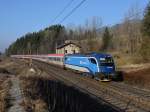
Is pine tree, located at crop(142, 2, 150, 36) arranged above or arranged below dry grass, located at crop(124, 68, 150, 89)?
above

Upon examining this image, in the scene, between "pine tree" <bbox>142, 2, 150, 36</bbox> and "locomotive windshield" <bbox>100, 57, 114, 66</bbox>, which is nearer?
"locomotive windshield" <bbox>100, 57, 114, 66</bbox>

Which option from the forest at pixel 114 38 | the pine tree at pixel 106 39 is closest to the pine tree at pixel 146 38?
the forest at pixel 114 38

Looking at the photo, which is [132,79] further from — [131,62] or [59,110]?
[131,62]

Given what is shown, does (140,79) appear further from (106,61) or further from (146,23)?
(146,23)

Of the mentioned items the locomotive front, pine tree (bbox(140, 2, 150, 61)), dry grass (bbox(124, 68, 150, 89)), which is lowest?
dry grass (bbox(124, 68, 150, 89))

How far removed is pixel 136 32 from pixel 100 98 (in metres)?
88.0

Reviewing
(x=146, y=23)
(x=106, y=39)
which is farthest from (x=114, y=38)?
(x=146, y=23)

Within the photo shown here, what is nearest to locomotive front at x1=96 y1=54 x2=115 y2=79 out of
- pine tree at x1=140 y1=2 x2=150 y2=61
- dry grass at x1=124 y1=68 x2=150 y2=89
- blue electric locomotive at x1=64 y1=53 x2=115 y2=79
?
blue electric locomotive at x1=64 y1=53 x2=115 y2=79

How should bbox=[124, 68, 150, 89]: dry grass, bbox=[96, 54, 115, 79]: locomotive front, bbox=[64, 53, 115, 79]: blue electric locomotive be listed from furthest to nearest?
1. bbox=[64, 53, 115, 79]: blue electric locomotive
2. bbox=[96, 54, 115, 79]: locomotive front
3. bbox=[124, 68, 150, 89]: dry grass

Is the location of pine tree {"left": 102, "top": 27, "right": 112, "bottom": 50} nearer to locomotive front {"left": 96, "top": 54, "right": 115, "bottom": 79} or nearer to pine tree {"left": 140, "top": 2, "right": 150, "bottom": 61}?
pine tree {"left": 140, "top": 2, "right": 150, "bottom": 61}

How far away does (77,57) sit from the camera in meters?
47.7

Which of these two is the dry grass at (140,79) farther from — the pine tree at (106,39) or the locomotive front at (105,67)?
the pine tree at (106,39)

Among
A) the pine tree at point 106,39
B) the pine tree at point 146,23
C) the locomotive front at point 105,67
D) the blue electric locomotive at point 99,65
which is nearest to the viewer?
the locomotive front at point 105,67

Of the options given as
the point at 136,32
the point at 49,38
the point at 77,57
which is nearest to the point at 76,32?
the point at 49,38
